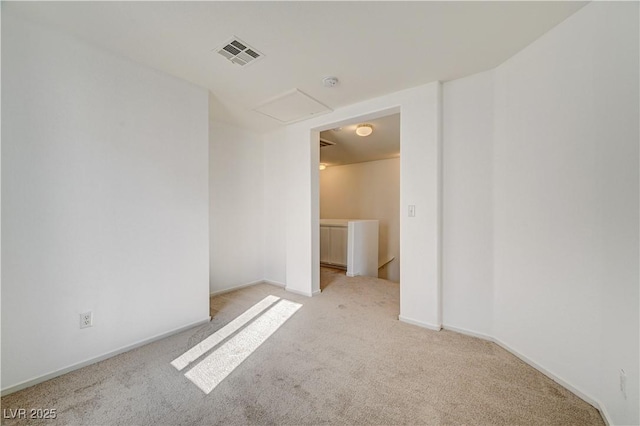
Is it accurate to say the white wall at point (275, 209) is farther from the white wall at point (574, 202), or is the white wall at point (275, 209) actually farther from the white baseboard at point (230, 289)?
the white wall at point (574, 202)

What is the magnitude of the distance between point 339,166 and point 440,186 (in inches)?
174

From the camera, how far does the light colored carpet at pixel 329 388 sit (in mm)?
1380

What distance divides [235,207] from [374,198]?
11.4 feet

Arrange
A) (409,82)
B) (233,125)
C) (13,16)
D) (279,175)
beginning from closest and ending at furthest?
(13,16) < (409,82) < (233,125) < (279,175)

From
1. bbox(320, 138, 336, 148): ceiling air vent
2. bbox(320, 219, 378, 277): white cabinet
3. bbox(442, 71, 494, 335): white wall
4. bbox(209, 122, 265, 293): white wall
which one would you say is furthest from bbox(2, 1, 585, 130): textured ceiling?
bbox(320, 219, 378, 277): white cabinet

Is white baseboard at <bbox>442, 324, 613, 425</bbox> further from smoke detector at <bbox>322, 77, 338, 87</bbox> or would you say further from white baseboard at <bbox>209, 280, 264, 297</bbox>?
white baseboard at <bbox>209, 280, 264, 297</bbox>

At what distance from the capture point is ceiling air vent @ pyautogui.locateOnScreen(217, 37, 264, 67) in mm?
1848

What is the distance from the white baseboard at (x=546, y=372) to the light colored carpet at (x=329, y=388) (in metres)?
0.04

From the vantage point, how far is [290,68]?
7.13ft

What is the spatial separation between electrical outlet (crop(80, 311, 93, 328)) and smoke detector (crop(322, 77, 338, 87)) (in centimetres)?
264

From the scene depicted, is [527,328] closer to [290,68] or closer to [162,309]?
[290,68]

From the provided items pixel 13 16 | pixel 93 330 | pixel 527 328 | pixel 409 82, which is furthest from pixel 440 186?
pixel 13 16

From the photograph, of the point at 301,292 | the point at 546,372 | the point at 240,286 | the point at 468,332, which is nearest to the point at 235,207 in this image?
the point at 240,286

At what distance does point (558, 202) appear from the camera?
1.67 metres
